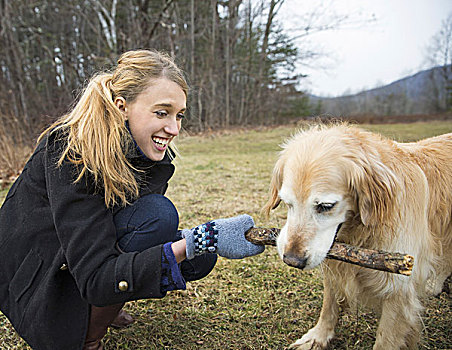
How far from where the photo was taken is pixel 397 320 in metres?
1.81

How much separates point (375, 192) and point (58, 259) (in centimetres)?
159

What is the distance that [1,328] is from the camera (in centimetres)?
210

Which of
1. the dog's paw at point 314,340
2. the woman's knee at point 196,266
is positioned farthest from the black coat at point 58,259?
the dog's paw at point 314,340

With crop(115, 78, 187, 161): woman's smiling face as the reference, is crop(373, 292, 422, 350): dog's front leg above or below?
below

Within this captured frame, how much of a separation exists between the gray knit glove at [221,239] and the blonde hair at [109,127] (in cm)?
43

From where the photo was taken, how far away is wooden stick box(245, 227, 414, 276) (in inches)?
55.1

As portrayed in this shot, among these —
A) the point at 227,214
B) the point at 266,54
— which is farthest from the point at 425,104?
the point at 227,214

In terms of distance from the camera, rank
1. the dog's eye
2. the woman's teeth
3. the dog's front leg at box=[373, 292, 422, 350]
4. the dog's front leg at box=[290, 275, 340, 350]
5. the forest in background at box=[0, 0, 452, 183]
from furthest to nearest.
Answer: the forest in background at box=[0, 0, 452, 183] < the dog's front leg at box=[290, 275, 340, 350] < the woman's teeth < the dog's front leg at box=[373, 292, 422, 350] < the dog's eye

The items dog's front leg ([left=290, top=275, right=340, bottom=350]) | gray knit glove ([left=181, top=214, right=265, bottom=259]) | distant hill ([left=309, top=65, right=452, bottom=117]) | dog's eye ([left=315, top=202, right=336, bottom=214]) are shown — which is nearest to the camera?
gray knit glove ([left=181, top=214, right=265, bottom=259])

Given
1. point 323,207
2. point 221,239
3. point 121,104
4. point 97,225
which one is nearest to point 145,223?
point 97,225

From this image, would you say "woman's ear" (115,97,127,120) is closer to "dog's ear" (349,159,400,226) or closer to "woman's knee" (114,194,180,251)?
"woman's knee" (114,194,180,251)

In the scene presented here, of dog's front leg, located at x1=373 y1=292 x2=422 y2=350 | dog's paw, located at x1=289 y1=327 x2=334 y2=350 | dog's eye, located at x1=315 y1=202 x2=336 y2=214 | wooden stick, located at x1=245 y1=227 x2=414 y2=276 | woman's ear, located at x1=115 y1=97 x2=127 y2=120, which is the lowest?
dog's paw, located at x1=289 y1=327 x2=334 y2=350

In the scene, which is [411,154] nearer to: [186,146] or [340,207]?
[340,207]

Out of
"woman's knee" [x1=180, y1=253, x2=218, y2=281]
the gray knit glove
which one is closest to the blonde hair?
the gray knit glove
